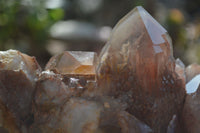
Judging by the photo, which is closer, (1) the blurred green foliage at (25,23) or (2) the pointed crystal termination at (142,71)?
(2) the pointed crystal termination at (142,71)

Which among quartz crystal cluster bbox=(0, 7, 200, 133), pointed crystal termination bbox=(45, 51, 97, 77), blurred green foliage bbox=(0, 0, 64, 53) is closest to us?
quartz crystal cluster bbox=(0, 7, 200, 133)

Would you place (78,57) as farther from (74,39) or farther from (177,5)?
(177,5)

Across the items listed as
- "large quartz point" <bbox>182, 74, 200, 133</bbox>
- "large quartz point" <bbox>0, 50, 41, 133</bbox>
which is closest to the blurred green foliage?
"large quartz point" <bbox>0, 50, 41, 133</bbox>

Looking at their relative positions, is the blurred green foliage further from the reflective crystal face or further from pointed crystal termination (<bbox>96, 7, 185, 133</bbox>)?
pointed crystal termination (<bbox>96, 7, 185, 133</bbox>)

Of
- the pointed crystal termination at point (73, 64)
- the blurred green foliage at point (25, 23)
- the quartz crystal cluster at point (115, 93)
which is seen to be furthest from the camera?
the blurred green foliage at point (25, 23)

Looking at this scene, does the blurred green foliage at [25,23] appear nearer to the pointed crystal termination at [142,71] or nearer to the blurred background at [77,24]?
the blurred background at [77,24]


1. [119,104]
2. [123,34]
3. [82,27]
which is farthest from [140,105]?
[82,27]

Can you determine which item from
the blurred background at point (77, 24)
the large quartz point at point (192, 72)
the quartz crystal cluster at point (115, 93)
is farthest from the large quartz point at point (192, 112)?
the blurred background at point (77, 24)
